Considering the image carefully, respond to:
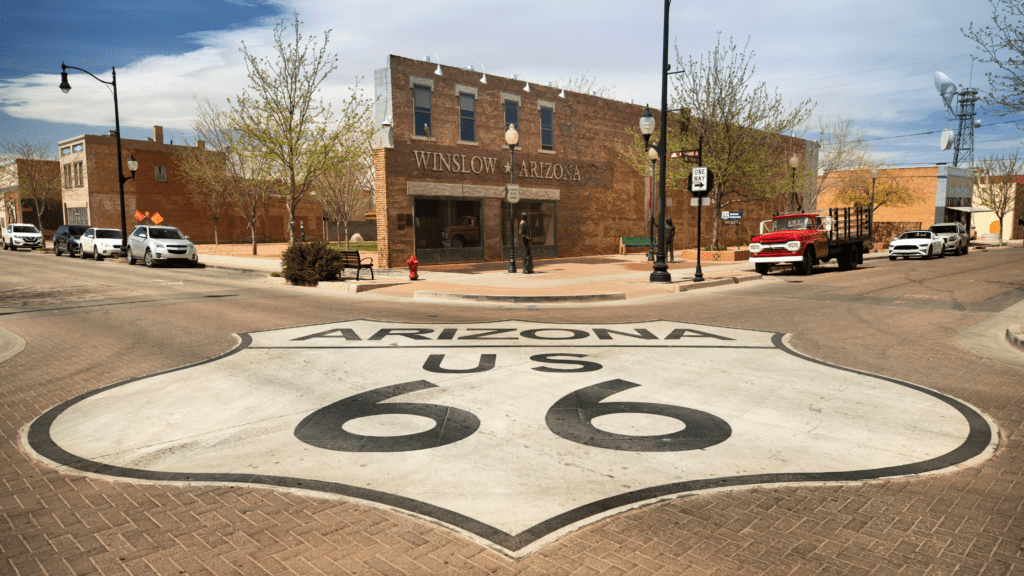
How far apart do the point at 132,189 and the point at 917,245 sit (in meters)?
55.1

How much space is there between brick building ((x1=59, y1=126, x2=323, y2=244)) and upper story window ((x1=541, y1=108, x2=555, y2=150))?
1397 inches

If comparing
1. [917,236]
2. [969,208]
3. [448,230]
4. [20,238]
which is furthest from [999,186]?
[20,238]

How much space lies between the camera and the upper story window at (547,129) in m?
28.4

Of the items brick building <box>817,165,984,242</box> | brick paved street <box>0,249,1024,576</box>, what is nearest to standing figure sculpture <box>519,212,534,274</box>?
brick paved street <box>0,249,1024,576</box>

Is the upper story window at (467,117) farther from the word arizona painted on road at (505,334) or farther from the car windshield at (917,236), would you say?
the car windshield at (917,236)

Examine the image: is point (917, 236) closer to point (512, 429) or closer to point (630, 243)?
point (630, 243)

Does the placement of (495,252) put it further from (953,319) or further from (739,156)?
(953,319)

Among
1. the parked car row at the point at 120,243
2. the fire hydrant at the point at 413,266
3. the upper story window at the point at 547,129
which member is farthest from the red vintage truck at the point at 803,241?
the parked car row at the point at 120,243

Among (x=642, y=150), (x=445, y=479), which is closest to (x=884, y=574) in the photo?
(x=445, y=479)

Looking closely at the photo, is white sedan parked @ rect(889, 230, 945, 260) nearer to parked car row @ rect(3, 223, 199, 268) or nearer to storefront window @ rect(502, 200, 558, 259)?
storefront window @ rect(502, 200, 558, 259)

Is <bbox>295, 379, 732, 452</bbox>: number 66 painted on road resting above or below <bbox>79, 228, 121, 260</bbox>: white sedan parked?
below

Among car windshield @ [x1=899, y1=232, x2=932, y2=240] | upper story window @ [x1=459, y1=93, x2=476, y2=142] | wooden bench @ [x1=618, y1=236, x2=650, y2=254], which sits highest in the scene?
upper story window @ [x1=459, y1=93, x2=476, y2=142]

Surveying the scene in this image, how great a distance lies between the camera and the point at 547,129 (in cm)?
2855

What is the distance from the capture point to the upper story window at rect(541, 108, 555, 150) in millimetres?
28359
